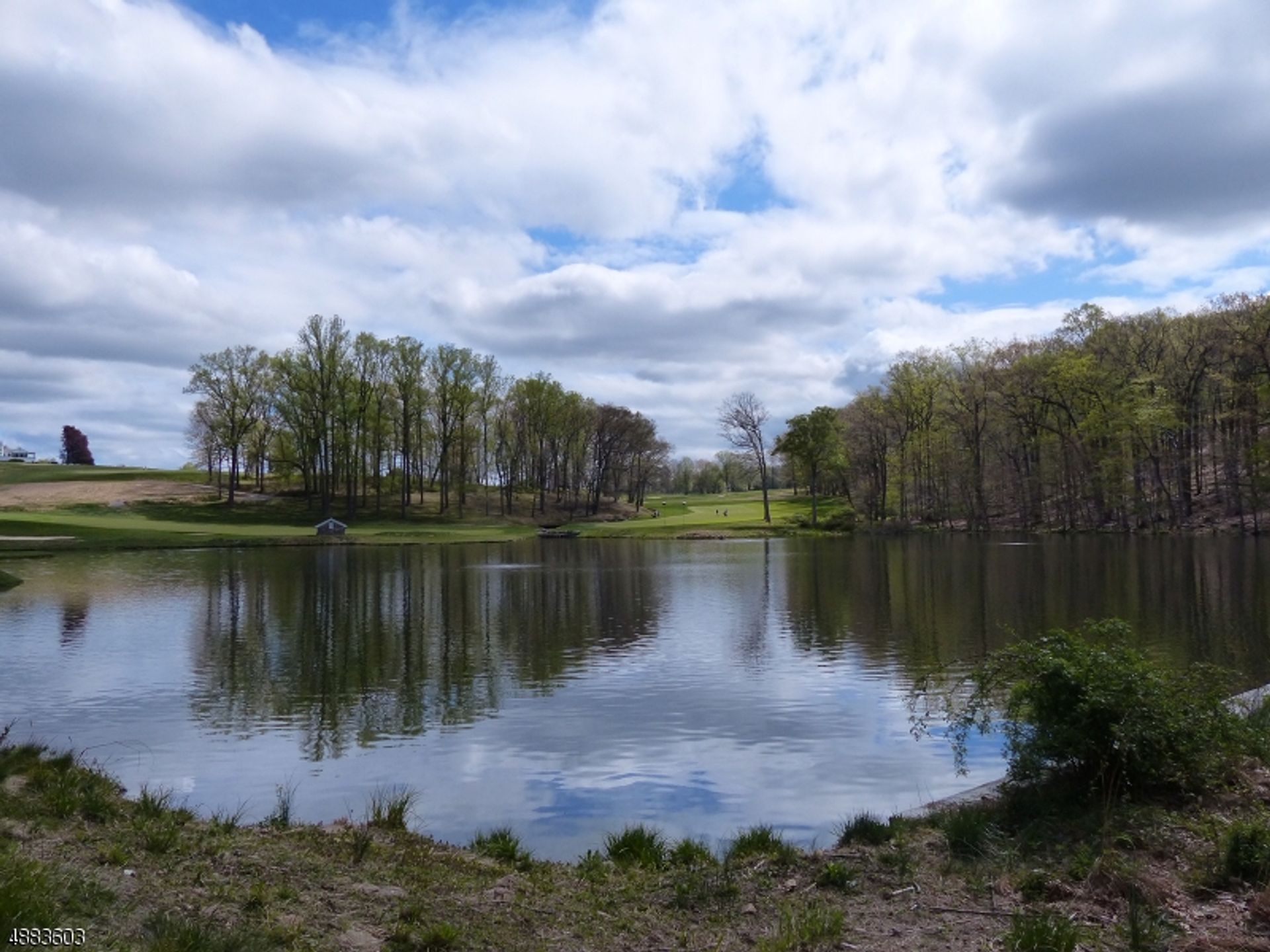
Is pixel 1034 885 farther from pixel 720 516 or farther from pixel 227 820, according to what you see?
pixel 720 516

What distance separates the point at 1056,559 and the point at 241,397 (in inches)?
2961

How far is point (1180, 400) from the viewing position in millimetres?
69625

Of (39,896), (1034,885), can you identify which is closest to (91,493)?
(39,896)

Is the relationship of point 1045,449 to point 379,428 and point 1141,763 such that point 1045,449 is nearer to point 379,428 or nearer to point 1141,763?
point 379,428

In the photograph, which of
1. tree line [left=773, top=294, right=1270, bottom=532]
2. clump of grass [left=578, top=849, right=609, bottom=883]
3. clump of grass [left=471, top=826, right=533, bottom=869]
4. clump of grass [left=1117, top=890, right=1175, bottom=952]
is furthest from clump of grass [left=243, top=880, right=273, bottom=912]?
tree line [left=773, top=294, right=1270, bottom=532]

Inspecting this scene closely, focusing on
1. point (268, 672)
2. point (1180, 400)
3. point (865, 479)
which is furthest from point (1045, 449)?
point (268, 672)

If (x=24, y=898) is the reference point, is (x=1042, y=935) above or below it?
below

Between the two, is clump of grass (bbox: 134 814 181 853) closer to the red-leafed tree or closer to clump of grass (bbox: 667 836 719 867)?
clump of grass (bbox: 667 836 719 867)

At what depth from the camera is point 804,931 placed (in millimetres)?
6180

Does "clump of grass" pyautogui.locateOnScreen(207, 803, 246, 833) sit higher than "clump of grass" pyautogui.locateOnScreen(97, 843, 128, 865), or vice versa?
"clump of grass" pyautogui.locateOnScreen(97, 843, 128, 865)

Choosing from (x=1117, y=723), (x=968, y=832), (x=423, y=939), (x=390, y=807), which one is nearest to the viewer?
(x=423, y=939)

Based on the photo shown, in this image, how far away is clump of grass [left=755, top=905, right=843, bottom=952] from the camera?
6031 mm

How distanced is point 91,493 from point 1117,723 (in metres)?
101

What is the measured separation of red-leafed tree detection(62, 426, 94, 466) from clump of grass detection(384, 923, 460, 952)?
154 m
